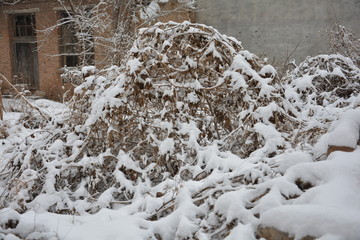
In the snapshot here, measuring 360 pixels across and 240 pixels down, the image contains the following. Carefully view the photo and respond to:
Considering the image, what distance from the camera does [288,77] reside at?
6586mm

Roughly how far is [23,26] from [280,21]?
9710 millimetres

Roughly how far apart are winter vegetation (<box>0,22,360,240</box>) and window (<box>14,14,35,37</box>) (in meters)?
9.84

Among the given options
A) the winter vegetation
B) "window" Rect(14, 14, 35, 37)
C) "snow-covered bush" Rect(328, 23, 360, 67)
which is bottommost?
the winter vegetation

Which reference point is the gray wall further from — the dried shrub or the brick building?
the dried shrub

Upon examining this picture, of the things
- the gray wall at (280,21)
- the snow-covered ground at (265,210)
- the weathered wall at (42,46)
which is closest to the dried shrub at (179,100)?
the snow-covered ground at (265,210)

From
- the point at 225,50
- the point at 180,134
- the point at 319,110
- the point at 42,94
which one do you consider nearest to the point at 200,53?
the point at 225,50

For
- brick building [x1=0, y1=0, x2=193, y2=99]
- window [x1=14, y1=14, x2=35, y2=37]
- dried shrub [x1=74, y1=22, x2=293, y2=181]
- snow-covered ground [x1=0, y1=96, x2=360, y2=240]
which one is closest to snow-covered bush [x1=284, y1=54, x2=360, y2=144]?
dried shrub [x1=74, y1=22, x2=293, y2=181]

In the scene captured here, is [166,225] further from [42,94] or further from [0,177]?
[42,94]

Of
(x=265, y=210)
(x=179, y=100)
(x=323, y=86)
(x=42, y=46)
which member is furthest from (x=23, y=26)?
(x=265, y=210)

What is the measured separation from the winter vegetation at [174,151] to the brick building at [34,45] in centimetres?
789

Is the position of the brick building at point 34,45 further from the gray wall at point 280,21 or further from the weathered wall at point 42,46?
the gray wall at point 280,21

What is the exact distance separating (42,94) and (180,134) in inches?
415

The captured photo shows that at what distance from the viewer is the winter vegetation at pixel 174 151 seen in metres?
2.62

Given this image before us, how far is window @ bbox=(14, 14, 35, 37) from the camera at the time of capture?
13.3 metres
